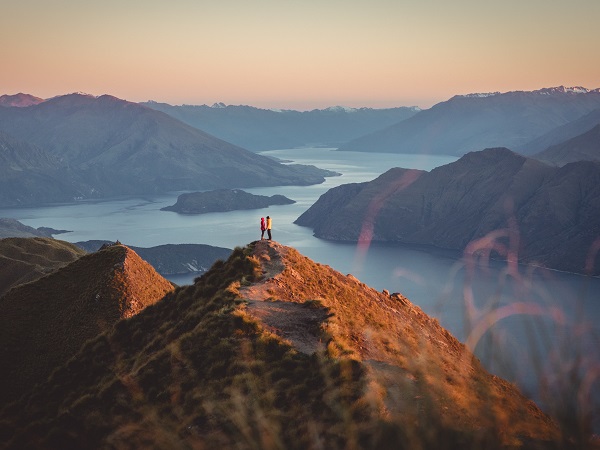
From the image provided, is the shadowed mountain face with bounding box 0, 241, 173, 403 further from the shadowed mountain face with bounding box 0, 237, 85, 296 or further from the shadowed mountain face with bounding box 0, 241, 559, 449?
the shadowed mountain face with bounding box 0, 237, 85, 296

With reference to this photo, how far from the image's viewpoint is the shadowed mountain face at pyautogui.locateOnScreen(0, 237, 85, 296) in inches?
3199

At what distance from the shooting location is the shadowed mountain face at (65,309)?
45188 millimetres

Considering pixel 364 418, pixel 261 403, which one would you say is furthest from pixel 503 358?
pixel 261 403

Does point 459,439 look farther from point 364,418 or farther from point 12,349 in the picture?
point 12,349

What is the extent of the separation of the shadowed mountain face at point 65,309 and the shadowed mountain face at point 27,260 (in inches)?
950

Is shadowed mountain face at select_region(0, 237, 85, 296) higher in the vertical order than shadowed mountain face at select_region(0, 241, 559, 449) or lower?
lower

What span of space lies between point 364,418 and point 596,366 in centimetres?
1014

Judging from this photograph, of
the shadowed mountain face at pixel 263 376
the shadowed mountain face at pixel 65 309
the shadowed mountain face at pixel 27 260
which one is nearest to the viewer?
the shadowed mountain face at pixel 263 376

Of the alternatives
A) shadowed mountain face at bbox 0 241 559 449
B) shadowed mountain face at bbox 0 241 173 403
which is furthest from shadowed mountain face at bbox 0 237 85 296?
shadowed mountain face at bbox 0 241 559 449

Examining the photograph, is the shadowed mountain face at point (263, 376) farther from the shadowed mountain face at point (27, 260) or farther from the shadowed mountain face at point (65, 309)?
the shadowed mountain face at point (27, 260)

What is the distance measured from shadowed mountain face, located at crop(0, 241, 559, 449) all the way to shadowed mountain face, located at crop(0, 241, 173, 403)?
12317 millimetres

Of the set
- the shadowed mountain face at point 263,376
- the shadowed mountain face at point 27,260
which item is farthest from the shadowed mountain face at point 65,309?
the shadowed mountain face at point 27,260

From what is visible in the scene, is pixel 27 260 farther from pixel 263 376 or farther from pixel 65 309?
pixel 263 376

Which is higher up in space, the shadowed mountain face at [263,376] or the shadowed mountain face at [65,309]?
the shadowed mountain face at [263,376]
